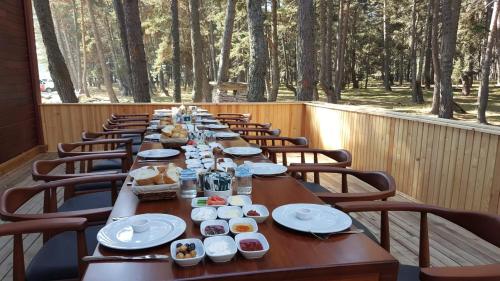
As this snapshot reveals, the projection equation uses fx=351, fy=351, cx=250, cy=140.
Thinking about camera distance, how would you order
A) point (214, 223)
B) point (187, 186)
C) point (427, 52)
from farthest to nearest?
1. point (427, 52)
2. point (187, 186)
3. point (214, 223)

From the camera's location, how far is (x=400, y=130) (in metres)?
4.03

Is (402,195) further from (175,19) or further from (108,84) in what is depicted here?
(108,84)

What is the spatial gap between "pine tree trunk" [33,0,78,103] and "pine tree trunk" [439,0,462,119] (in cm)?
885

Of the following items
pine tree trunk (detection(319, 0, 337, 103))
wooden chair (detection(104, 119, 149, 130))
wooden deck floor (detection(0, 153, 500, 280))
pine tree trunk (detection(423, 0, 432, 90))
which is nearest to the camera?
wooden deck floor (detection(0, 153, 500, 280))

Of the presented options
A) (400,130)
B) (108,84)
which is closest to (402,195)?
(400,130)

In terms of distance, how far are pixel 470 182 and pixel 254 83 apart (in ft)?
16.4

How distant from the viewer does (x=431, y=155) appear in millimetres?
3588

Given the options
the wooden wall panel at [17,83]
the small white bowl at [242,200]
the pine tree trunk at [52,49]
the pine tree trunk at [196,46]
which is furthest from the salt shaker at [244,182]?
the pine tree trunk at [196,46]

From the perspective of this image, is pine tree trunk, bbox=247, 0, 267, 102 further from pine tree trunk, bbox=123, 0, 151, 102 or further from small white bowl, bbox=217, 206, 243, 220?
small white bowl, bbox=217, 206, 243, 220

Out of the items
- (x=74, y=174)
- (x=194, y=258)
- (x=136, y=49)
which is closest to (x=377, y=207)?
(x=194, y=258)

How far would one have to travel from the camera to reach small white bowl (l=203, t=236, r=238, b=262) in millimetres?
1011

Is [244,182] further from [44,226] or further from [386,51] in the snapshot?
[386,51]

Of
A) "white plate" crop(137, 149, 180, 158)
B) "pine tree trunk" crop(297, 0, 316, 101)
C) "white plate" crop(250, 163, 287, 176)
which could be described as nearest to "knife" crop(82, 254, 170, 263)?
"white plate" crop(250, 163, 287, 176)

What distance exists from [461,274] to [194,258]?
0.78 meters
